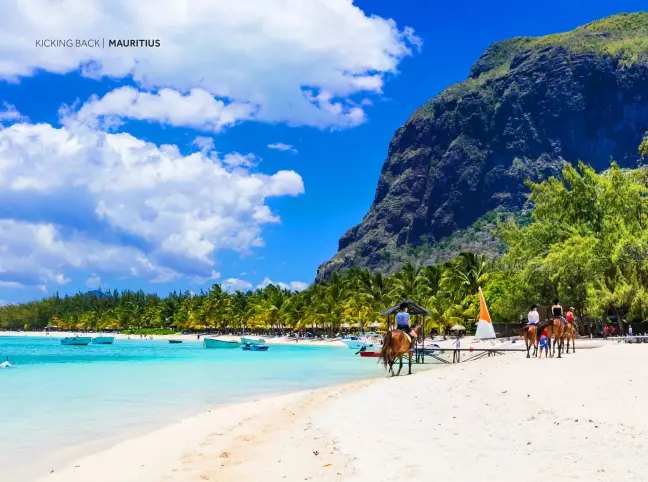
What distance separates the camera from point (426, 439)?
Answer: 36.7ft

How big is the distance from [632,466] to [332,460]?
458 cm

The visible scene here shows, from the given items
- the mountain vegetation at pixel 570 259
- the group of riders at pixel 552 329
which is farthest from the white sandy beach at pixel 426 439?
the mountain vegetation at pixel 570 259

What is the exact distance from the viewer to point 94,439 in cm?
1611

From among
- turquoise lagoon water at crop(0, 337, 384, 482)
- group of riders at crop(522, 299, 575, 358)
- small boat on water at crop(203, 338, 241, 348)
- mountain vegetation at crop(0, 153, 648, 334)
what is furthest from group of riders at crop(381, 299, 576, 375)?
small boat on water at crop(203, 338, 241, 348)

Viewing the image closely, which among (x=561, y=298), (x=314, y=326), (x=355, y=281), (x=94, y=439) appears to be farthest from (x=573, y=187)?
(x=314, y=326)

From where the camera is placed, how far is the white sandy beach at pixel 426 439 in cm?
903

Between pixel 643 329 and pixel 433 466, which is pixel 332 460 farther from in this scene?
pixel 643 329

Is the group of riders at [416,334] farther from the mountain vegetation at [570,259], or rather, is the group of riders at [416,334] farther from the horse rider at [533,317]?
the mountain vegetation at [570,259]

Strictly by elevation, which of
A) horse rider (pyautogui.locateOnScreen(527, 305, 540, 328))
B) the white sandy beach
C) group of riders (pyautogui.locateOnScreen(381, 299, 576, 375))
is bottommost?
the white sandy beach

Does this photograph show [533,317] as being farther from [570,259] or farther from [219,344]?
[219,344]

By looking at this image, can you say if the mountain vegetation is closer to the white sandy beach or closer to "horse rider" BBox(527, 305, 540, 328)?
"horse rider" BBox(527, 305, 540, 328)

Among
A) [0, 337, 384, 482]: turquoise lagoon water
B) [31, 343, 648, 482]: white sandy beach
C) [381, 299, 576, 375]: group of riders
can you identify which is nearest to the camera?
[31, 343, 648, 482]: white sandy beach

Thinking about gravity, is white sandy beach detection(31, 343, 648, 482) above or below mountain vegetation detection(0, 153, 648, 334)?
below

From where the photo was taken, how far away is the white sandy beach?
9.03 m
